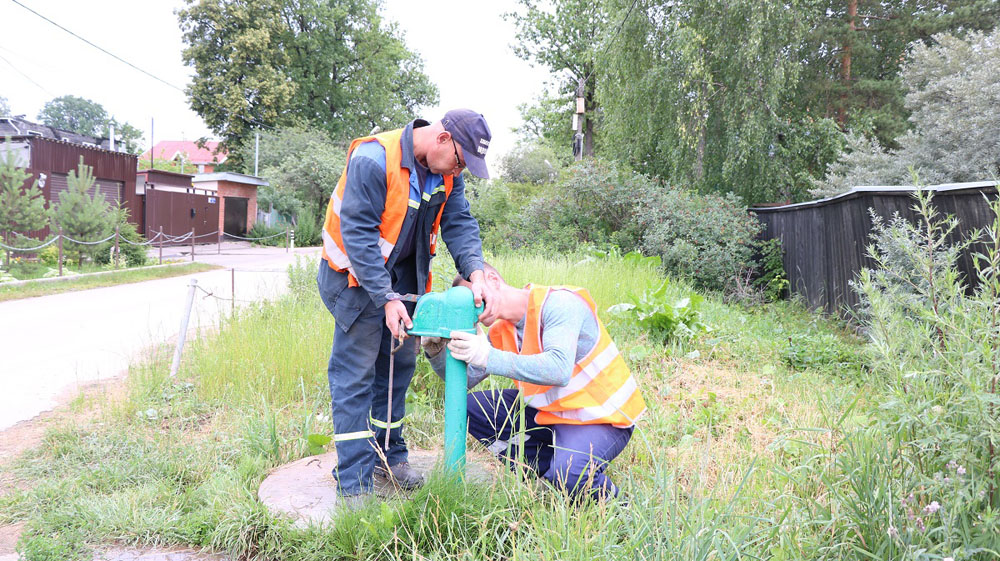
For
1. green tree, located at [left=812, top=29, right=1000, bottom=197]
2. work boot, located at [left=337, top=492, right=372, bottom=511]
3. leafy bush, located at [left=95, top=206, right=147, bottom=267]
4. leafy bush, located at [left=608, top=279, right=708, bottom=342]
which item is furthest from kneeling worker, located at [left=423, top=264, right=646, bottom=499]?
leafy bush, located at [left=95, top=206, right=147, bottom=267]

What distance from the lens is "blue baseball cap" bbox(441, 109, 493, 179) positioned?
2684 mm

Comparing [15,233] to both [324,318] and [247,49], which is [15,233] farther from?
[247,49]

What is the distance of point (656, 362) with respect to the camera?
5098mm

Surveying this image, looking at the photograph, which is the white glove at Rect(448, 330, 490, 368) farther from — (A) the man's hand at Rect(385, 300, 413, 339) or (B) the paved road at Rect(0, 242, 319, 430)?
(B) the paved road at Rect(0, 242, 319, 430)

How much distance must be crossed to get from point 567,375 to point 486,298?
44 cm

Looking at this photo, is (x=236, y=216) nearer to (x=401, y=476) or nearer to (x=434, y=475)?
(x=401, y=476)

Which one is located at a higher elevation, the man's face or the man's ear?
the man's face

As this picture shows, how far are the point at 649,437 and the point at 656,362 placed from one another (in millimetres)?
1786

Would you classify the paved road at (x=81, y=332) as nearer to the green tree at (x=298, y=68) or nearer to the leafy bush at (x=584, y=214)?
the leafy bush at (x=584, y=214)

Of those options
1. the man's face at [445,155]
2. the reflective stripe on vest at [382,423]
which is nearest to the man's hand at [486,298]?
the man's face at [445,155]

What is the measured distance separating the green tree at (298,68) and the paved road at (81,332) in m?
23.3

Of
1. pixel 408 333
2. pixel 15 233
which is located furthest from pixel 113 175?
pixel 408 333

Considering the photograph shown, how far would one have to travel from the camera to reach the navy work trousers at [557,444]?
2.47 m

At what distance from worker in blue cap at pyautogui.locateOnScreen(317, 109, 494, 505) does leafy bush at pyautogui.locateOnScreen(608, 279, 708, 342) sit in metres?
3.25
